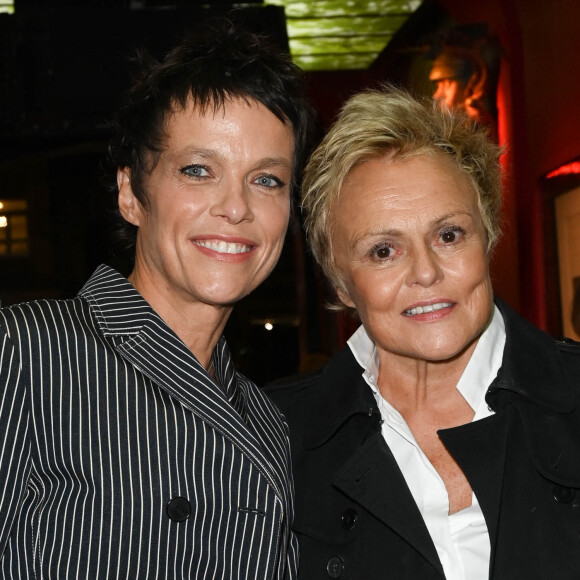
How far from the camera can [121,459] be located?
1.71 metres

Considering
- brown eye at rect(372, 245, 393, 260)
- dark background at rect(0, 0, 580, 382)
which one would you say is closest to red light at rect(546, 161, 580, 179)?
dark background at rect(0, 0, 580, 382)

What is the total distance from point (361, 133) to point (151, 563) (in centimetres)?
115

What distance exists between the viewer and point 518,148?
15.5 ft

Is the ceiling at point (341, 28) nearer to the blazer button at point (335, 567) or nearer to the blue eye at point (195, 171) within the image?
the blue eye at point (195, 171)

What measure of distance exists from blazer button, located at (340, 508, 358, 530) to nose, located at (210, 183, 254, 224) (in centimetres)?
75

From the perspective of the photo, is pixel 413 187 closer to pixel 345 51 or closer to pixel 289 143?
pixel 289 143

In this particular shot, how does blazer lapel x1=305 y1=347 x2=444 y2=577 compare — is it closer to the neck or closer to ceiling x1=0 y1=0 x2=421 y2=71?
the neck

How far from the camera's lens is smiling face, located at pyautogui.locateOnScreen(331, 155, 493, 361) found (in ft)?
6.73

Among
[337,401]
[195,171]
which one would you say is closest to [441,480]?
[337,401]

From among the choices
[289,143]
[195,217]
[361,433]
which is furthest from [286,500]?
[289,143]

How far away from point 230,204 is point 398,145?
1.61ft

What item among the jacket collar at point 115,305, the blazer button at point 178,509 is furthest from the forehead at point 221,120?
the blazer button at point 178,509

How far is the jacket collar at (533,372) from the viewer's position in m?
2.00

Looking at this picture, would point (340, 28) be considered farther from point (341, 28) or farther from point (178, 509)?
point (178, 509)
